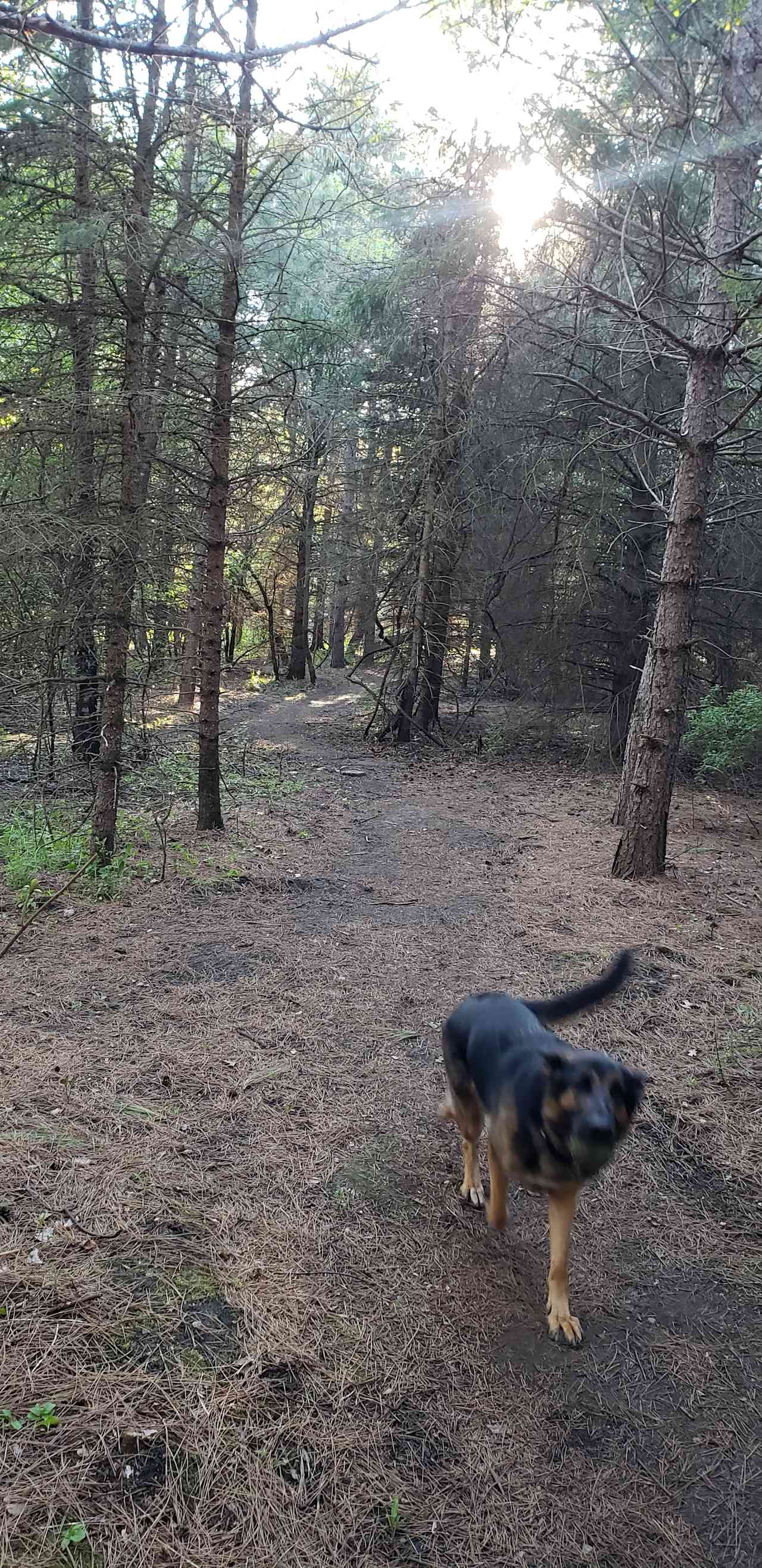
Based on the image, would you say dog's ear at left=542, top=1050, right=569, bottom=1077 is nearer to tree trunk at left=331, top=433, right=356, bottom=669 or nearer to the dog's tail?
the dog's tail

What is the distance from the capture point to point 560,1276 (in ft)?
9.29

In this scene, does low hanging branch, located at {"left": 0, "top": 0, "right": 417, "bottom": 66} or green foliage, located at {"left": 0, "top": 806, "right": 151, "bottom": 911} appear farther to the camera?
green foliage, located at {"left": 0, "top": 806, "right": 151, "bottom": 911}

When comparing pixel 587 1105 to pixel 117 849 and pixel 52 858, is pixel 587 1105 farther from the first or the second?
pixel 117 849

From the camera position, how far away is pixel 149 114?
6.89m

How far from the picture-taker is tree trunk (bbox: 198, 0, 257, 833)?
25.0ft

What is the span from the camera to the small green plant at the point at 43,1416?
224 centimetres

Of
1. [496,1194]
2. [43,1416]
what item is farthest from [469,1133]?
[43,1416]

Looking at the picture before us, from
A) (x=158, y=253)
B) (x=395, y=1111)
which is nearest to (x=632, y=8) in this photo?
(x=158, y=253)

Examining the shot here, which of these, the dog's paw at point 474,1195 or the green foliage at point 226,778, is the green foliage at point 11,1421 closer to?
the dog's paw at point 474,1195

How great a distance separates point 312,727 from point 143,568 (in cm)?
985

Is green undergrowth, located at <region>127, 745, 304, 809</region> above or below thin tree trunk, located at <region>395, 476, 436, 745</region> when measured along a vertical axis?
below

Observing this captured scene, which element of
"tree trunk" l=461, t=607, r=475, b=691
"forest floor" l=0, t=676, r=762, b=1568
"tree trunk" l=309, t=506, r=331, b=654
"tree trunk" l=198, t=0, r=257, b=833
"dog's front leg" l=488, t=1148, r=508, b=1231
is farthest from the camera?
"tree trunk" l=309, t=506, r=331, b=654

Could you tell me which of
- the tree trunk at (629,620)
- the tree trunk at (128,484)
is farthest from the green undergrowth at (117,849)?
the tree trunk at (629,620)

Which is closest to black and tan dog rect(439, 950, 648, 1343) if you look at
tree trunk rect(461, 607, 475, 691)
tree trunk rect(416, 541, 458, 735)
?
tree trunk rect(416, 541, 458, 735)
